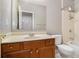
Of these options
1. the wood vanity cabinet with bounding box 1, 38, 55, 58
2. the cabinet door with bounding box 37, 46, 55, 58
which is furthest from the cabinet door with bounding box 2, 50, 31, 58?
the cabinet door with bounding box 37, 46, 55, 58

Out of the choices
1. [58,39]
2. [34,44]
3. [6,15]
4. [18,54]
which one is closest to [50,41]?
[58,39]

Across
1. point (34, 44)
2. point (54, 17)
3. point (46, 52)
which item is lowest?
point (46, 52)

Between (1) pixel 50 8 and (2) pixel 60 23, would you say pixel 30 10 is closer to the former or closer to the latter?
(1) pixel 50 8

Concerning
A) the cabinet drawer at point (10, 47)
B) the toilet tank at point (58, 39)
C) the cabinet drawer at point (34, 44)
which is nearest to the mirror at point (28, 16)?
the toilet tank at point (58, 39)

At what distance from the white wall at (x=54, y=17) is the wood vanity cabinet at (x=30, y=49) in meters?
0.30

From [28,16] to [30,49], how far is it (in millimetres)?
690

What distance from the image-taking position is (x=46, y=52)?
2.06 m

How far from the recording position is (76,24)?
160 cm

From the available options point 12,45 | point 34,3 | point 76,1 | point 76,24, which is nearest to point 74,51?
point 76,24

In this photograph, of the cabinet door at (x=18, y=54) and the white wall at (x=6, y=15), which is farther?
the white wall at (x=6, y=15)

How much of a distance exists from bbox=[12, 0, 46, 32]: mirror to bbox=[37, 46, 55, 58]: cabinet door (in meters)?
0.46

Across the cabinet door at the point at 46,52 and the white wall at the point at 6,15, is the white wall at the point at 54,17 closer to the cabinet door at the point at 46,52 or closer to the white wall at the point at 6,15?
the cabinet door at the point at 46,52

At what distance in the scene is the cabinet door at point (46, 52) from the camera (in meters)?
1.99

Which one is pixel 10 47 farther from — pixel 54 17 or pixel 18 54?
pixel 54 17
